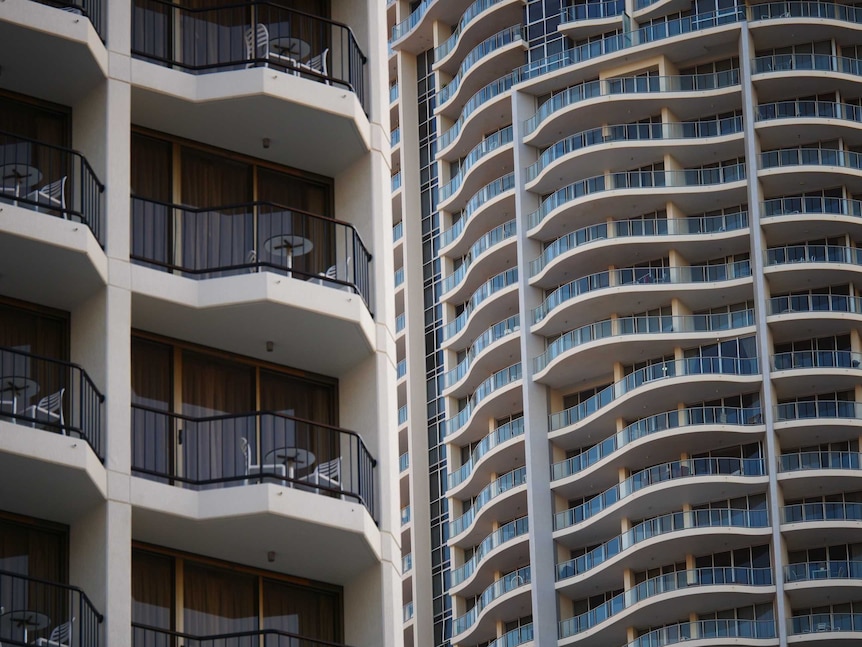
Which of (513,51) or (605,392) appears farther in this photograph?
(513,51)

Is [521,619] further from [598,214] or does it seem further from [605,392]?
[598,214]

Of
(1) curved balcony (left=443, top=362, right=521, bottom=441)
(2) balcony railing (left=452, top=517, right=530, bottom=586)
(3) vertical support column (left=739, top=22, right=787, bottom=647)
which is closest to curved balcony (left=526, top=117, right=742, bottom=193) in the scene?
(3) vertical support column (left=739, top=22, right=787, bottom=647)

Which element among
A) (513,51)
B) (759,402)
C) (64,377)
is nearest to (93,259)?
(64,377)

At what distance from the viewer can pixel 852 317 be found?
92.1 meters

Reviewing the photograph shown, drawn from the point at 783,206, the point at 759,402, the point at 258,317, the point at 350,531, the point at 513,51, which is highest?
the point at 513,51

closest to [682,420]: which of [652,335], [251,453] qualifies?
[652,335]

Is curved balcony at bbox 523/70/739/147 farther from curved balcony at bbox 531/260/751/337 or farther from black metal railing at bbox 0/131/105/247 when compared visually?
black metal railing at bbox 0/131/105/247

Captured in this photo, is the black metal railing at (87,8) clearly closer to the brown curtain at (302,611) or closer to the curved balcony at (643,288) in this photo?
the brown curtain at (302,611)

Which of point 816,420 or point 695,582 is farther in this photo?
point 816,420

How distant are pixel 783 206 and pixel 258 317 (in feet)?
239

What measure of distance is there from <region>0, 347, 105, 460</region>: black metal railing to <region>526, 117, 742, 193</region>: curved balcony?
75109mm

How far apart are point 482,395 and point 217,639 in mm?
78302

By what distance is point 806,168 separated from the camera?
94.6 metres

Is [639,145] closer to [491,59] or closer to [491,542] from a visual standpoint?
[491,59]
